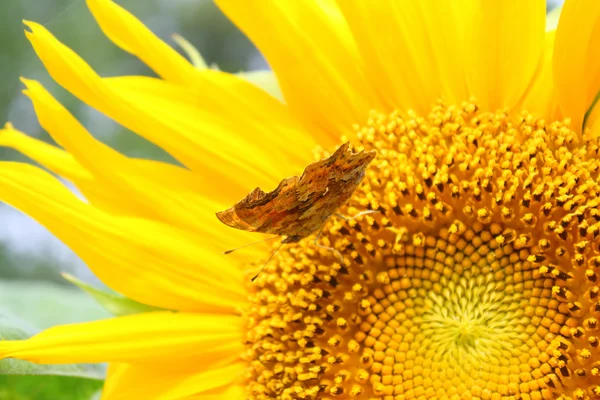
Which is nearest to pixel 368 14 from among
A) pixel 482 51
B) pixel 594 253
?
pixel 482 51

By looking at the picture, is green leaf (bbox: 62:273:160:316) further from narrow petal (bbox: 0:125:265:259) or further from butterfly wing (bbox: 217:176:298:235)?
butterfly wing (bbox: 217:176:298:235)

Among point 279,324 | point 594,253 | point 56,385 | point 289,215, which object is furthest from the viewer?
point 56,385

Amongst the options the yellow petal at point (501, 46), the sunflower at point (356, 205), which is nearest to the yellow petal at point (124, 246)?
the sunflower at point (356, 205)

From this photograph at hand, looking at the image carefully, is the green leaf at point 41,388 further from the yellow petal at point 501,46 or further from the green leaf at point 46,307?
the yellow petal at point 501,46

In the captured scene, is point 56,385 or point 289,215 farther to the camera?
point 56,385

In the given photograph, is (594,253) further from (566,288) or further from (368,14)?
(368,14)

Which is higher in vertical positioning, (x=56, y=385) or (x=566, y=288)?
(x=56, y=385)

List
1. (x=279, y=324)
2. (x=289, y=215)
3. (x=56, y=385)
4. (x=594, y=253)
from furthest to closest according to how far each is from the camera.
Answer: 1. (x=56, y=385)
2. (x=279, y=324)
3. (x=594, y=253)
4. (x=289, y=215)
